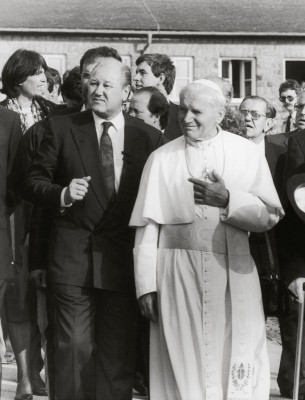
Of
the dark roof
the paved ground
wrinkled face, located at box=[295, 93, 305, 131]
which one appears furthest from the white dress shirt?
the dark roof

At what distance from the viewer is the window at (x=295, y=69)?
131 feet

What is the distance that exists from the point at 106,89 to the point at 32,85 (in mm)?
1459

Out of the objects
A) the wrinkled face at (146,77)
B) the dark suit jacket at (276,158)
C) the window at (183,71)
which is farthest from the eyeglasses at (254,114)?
the window at (183,71)

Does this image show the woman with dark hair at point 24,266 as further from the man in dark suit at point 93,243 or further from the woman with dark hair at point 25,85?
the man in dark suit at point 93,243

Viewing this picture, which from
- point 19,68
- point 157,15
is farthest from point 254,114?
point 157,15

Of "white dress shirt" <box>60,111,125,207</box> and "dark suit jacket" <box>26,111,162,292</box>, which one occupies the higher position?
"white dress shirt" <box>60,111,125,207</box>

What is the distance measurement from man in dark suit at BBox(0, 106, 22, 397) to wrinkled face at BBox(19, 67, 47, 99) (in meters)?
1.09

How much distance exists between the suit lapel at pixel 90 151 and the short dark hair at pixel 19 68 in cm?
131

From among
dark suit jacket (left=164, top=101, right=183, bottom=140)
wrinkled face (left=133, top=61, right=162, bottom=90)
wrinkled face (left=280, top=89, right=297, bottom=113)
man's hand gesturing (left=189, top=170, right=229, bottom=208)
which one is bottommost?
man's hand gesturing (left=189, top=170, right=229, bottom=208)

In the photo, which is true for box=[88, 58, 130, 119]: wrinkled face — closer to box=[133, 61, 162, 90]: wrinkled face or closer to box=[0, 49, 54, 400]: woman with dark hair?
box=[0, 49, 54, 400]: woman with dark hair

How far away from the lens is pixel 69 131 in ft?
21.9

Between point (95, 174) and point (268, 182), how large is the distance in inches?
40.3

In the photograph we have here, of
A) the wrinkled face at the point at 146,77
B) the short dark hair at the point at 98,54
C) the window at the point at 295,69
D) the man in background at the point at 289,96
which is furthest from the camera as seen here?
the window at the point at 295,69

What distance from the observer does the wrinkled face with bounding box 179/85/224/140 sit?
626 centimetres
